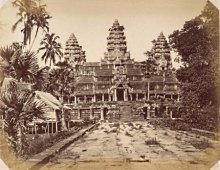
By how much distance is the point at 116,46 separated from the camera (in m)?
3.62

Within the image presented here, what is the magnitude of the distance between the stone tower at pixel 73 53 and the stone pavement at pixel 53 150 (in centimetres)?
33

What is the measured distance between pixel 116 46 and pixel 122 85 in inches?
8.1

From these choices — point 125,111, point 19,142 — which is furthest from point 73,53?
point 19,142

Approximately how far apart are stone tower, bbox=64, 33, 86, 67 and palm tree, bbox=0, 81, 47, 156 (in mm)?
260

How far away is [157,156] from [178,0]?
779 mm

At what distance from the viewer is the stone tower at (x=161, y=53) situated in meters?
3.68

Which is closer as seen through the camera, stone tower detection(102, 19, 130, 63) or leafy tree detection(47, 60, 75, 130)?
stone tower detection(102, 19, 130, 63)

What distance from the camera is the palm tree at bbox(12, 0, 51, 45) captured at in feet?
12.0

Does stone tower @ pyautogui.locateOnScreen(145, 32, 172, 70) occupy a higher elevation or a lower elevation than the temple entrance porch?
higher

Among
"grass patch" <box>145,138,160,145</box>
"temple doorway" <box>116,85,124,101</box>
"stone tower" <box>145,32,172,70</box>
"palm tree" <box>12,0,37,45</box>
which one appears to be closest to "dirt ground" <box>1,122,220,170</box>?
"grass patch" <box>145,138,160,145</box>

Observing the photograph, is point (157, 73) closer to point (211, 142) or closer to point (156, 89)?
point (156, 89)

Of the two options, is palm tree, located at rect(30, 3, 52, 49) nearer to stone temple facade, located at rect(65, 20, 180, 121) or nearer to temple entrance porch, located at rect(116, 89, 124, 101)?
stone temple facade, located at rect(65, 20, 180, 121)

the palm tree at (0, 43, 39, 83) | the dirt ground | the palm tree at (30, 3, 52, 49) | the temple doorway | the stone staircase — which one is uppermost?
the palm tree at (30, 3, 52, 49)

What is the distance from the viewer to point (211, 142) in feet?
12.3
